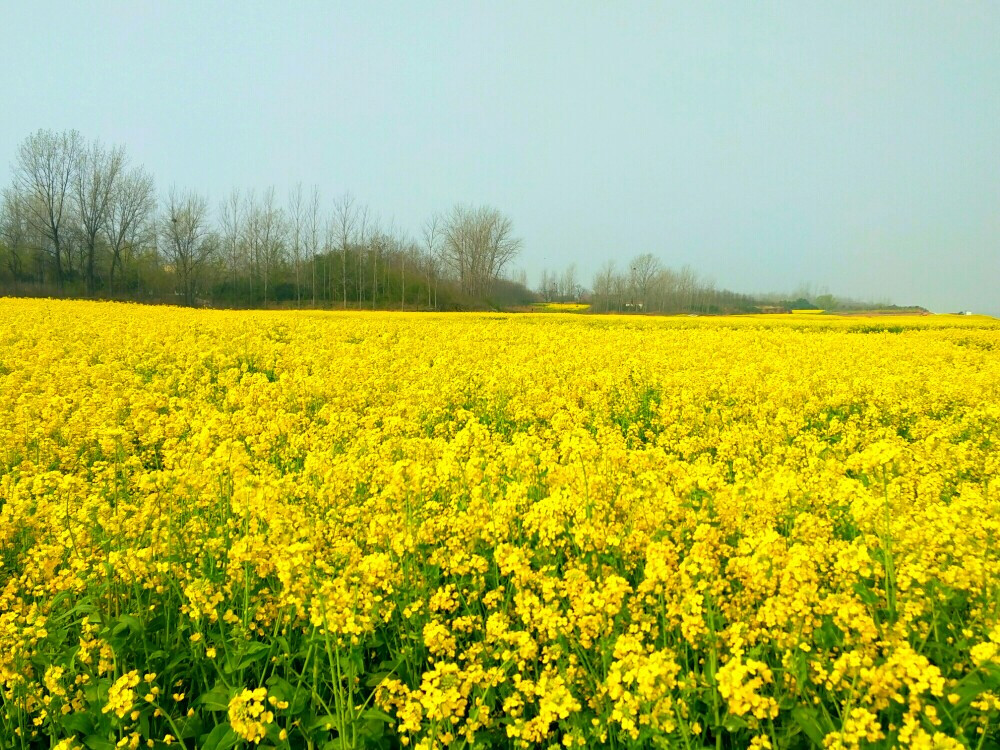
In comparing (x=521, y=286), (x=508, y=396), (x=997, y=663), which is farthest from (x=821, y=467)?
(x=521, y=286)

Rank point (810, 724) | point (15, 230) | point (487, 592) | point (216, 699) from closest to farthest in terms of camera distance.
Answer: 1. point (810, 724)
2. point (216, 699)
3. point (487, 592)
4. point (15, 230)

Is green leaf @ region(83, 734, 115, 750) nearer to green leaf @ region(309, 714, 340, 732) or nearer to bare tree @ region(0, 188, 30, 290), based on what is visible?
green leaf @ region(309, 714, 340, 732)

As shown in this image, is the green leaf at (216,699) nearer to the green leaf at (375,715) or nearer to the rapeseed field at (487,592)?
the rapeseed field at (487,592)

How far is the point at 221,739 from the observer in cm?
203

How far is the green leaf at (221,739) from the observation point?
197cm

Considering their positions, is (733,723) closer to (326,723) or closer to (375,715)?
(375,715)

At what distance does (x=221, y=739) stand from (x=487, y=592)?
4.14 ft

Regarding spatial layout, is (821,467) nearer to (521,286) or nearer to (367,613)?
(367,613)

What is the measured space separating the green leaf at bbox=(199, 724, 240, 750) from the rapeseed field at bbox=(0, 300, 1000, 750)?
0.04ft

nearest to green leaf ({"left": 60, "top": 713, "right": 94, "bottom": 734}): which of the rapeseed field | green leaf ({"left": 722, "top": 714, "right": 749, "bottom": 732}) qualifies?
the rapeseed field

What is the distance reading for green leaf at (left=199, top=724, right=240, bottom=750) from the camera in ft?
6.48

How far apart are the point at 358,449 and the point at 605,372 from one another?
15.8ft

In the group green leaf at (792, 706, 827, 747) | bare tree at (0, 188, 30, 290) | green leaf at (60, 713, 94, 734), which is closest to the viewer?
green leaf at (792, 706, 827, 747)

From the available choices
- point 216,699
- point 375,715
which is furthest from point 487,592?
point 216,699
